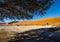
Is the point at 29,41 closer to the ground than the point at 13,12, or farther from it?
closer to the ground

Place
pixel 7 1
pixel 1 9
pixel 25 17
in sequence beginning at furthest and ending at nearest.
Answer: pixel 25 17
pixel 1 9
pixel 7 1

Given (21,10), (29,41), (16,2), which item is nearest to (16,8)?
(21,10)

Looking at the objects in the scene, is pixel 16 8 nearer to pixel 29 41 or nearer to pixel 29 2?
pixel 29 2

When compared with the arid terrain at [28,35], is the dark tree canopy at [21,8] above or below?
above

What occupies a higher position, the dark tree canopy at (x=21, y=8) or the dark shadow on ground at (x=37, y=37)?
the dark tree canopy at (x=21, y=8)

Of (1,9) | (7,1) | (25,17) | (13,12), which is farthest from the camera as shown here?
(25,17)

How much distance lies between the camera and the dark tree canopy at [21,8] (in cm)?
1317

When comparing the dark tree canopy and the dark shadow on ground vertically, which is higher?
the dark tree canopy

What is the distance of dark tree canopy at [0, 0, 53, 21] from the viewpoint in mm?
13172

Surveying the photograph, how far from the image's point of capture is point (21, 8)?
1457cm

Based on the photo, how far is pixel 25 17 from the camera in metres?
16.1

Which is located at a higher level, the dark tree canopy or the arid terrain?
the dark tree canopy

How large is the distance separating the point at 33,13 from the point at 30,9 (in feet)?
1.86

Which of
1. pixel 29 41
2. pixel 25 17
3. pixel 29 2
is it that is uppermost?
pixel 29 2
